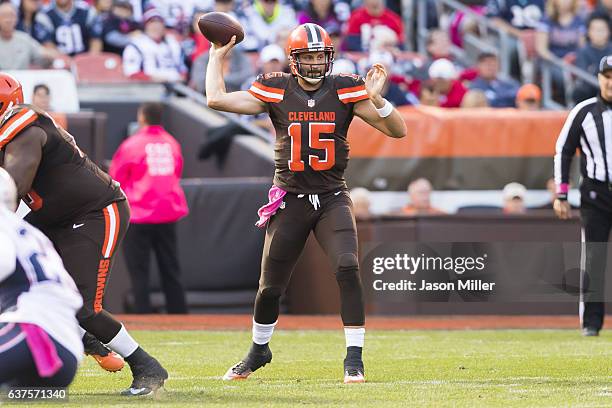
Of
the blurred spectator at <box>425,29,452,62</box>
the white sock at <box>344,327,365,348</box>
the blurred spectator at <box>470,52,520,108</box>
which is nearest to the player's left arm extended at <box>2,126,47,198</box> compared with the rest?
the white sock at <box>344,327,365,348</box>

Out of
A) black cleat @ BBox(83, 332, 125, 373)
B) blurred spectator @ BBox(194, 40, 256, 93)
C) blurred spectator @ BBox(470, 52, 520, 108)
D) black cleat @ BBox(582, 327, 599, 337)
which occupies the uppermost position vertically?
black cleat @ BBox(83, 332, 125, 373)

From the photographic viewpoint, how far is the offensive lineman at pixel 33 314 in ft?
14.8

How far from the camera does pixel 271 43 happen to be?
51.8 ft

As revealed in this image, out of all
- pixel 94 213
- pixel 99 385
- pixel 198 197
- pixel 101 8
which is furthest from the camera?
pixel 101 8

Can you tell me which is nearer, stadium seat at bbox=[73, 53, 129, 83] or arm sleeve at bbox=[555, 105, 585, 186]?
arm sleeve at bbox=[555, 105, 585, 186]

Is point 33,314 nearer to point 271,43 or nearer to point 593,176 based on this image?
point 593,176

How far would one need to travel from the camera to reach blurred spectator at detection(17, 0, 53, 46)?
15.1m

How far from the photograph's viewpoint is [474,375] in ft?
23.8

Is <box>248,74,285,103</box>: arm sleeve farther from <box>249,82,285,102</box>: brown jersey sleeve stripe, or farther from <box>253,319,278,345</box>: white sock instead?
<box>253,319,278,345</box>: white sock

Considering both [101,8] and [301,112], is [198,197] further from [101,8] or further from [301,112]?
[301,112]

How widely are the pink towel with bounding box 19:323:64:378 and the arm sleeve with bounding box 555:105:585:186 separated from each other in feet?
18.8

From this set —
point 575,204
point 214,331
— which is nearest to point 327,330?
point 214,331

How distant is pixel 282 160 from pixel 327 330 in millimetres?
4080

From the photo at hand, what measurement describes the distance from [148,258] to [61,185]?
582 cm
